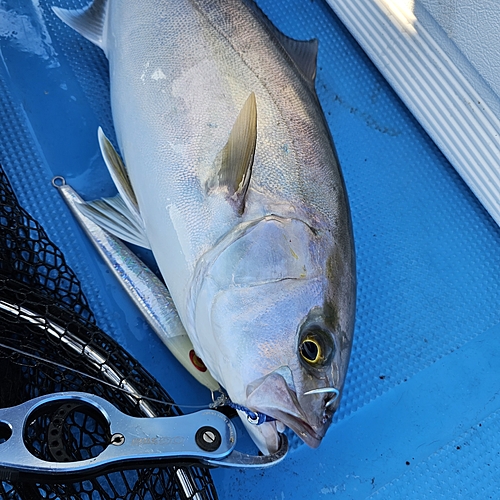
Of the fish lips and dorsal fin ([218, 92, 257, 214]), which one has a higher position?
dorsal fin ([218, 92, 257, 214])

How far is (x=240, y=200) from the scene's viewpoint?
41.5 inches

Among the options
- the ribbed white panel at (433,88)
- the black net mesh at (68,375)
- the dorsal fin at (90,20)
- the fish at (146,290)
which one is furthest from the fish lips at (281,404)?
the ribbed white panel at (433,88)

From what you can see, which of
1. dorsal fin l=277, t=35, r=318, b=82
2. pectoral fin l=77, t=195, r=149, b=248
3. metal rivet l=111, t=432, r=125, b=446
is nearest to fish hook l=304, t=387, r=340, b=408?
metal rivet l=111, t=432, r=125, b=446

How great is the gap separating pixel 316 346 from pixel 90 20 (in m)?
1.11

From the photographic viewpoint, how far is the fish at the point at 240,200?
3.22 ft

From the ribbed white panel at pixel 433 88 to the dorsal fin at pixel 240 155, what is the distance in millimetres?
965

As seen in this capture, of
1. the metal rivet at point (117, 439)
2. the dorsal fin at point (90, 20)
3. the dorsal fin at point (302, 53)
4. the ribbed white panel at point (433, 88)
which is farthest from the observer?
the ribbed white panel at point (433, 88)

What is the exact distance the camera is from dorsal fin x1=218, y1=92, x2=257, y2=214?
1028 mm

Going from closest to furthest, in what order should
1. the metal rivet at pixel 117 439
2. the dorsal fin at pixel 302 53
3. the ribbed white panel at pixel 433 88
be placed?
1. the metal rivet at pixel 117 439
2. the dorsal fin at pixel 302 53
3. the ribbed white panel at pixel 433 88

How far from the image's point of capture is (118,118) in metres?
1.32

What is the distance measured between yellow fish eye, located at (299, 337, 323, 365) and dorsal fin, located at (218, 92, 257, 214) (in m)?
0.29

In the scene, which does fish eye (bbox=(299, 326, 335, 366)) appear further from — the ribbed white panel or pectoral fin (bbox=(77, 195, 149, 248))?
the ribbed white panel

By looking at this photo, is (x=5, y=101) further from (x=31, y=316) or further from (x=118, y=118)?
(x=31, y=316)

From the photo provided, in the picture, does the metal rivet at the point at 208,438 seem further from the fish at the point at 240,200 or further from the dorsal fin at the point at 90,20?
the dorsal fin at the point at 90,20
